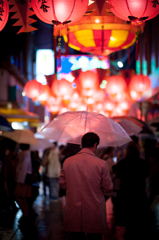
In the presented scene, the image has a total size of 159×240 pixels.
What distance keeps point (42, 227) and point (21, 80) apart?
84.1 feet

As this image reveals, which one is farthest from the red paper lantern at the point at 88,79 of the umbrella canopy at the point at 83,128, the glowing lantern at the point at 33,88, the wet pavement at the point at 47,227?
the umbrella canopy at the point at 83,128

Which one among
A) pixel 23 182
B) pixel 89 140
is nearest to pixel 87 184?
pixel 89 140

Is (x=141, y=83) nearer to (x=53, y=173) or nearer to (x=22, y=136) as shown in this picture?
(x=53, y=173)

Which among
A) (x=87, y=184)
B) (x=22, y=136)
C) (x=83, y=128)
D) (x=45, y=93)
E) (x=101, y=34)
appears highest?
(x=101, y=34)

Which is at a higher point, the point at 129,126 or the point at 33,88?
the point at 33,88

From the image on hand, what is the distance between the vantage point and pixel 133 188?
705 centimetres

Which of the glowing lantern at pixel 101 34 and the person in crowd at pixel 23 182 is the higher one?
the glowing lantern at pixel 101 34

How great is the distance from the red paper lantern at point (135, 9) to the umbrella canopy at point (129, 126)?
3600 mm

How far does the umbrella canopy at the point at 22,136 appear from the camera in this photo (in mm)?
9430

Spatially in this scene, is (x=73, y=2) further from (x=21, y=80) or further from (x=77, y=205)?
(x=21, y=80)

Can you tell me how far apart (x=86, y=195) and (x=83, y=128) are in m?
2.56

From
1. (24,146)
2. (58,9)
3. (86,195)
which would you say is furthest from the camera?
(24,146)

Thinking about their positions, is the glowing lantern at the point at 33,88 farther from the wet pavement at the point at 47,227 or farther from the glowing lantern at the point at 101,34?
the wet pavement at the point at 47,227

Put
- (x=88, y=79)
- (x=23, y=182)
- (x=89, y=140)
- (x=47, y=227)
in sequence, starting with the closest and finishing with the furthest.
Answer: (x=89, y=140) < (x=47, y=227) < (x=23, y=182) < (x=88, y=79)
